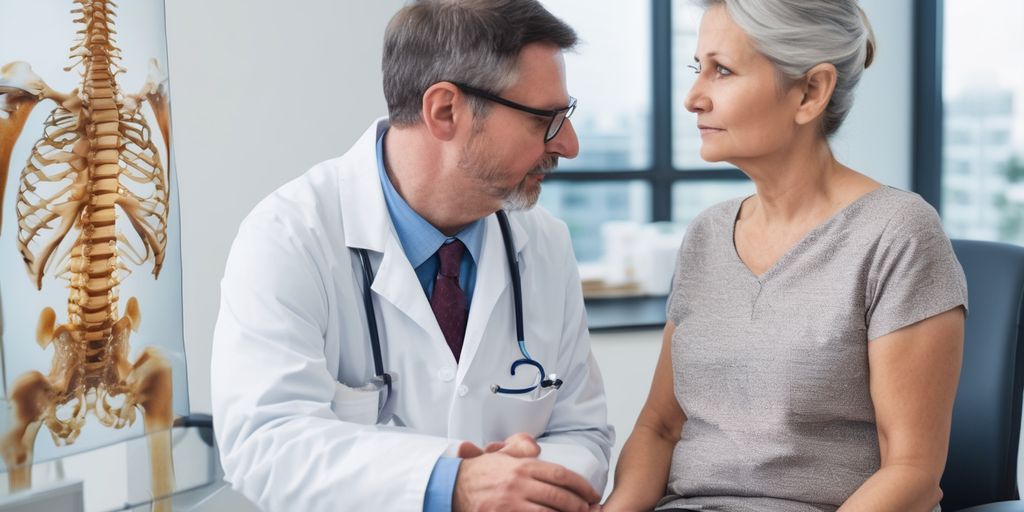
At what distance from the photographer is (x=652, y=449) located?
1.47 metres

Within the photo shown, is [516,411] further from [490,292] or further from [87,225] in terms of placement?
[87,225]

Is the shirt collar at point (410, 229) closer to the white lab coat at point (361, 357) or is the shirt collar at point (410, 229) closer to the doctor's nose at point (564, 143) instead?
the white lab coat at point (361, 357)

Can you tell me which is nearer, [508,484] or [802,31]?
[508,484]

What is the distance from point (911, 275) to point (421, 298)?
2.11 feet

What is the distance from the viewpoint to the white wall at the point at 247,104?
7.75ft

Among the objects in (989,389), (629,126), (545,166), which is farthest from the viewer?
(629,126)

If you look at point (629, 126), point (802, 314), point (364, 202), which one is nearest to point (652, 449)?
point (802, 314)

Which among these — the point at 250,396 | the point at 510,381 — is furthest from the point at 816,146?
the point at 250,396

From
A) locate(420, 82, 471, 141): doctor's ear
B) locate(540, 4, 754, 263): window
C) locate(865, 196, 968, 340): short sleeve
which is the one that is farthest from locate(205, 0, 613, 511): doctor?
locate(540, 4, 754, 263): window

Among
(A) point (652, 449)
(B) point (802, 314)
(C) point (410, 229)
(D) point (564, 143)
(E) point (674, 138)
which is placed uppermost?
(E) point (674, 138)

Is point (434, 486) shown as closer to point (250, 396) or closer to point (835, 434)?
point (250, 396)

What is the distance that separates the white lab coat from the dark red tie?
0.09 feet

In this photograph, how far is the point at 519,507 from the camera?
46.4 inches

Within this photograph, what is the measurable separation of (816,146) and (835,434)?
392mm
